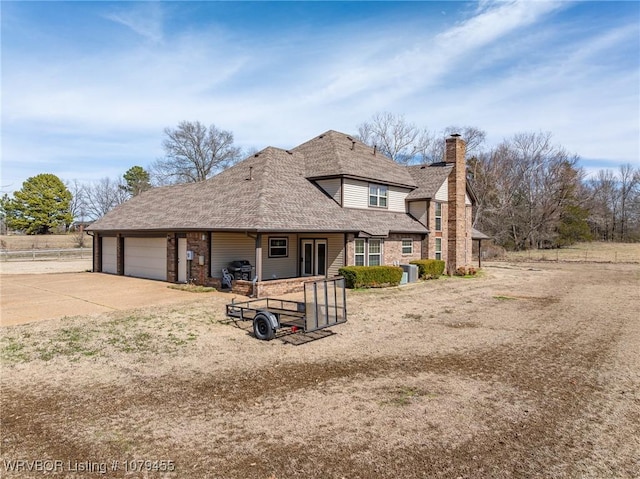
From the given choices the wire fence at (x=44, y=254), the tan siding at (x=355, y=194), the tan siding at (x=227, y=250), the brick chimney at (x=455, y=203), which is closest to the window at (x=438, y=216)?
the brick chimney at (x=455, y=203)

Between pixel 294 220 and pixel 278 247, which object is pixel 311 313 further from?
pixel 278 247

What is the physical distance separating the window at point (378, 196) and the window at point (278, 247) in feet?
18.4

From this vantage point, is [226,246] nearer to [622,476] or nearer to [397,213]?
[397,213]

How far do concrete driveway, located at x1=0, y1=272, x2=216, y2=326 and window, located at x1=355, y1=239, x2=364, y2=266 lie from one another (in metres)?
7.73

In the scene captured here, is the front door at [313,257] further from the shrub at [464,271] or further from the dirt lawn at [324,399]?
the shrub at [464,271]

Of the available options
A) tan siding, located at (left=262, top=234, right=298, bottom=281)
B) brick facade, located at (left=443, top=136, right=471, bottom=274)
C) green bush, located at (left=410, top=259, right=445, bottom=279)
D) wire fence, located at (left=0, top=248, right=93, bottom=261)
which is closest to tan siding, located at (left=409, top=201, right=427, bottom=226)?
brick facade, located at (left=443, top=136, right=471, bottom=274)

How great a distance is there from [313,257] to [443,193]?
10229 millimetres

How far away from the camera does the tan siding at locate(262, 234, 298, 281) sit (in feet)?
60.5

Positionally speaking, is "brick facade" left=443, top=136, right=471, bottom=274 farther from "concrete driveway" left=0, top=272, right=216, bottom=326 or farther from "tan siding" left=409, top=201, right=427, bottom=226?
"concrete driveway" left=0, top=272, right=216, bottom=326

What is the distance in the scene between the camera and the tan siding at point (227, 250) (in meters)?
16.9

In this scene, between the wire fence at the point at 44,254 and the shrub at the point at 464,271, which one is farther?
the wire fence at the point at 44,254

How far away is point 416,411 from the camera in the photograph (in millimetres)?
5547

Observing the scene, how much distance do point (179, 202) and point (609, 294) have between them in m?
20.6

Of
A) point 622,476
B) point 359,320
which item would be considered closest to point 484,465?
point 622,476
